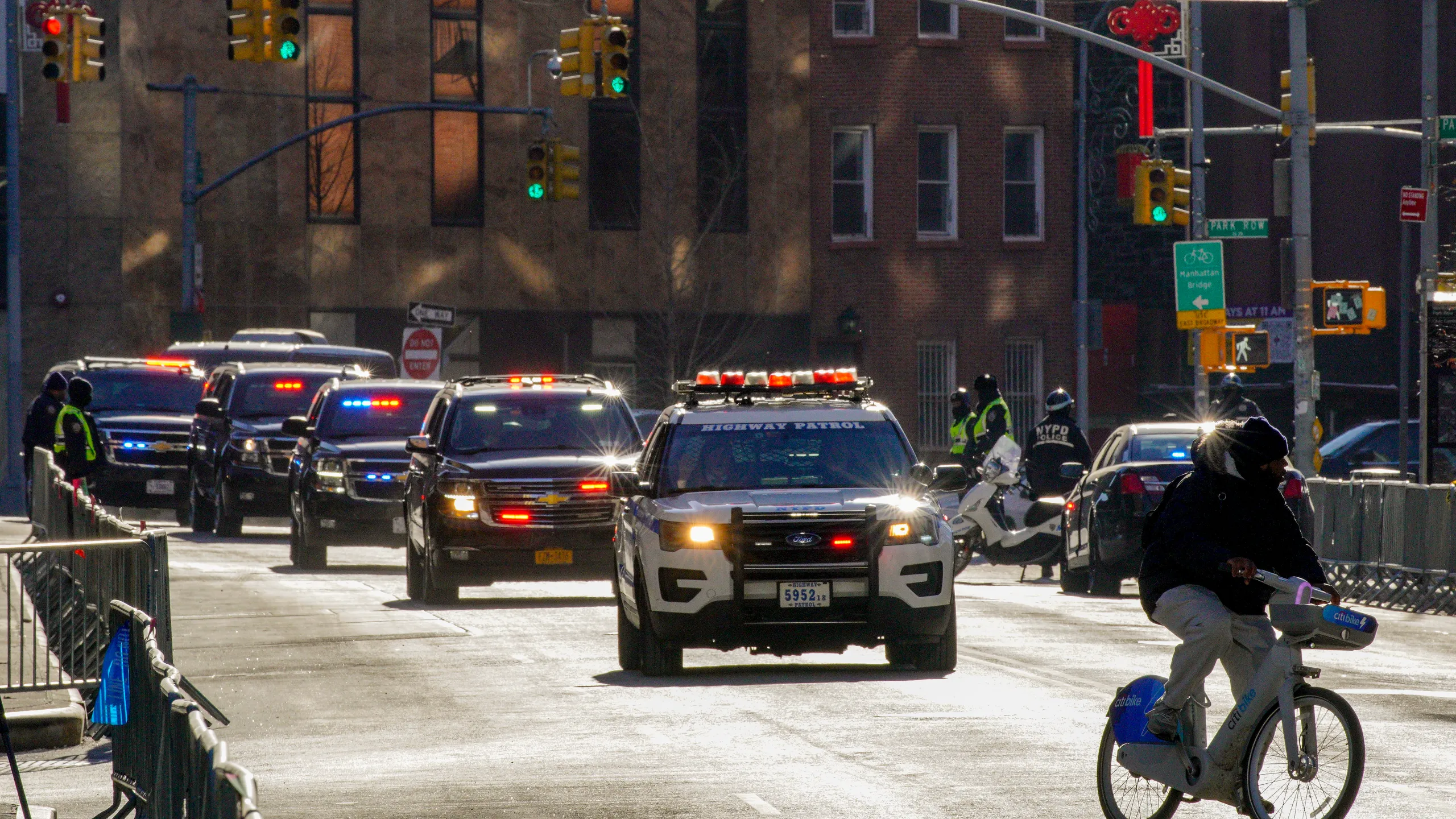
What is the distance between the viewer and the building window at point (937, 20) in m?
48.3

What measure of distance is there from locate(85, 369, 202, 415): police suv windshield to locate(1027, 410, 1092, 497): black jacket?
12.2 metres

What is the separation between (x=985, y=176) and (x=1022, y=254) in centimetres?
178

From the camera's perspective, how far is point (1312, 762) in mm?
8680

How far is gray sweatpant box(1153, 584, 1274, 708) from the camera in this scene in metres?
8.77

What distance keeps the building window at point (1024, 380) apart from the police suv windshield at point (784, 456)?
3443cm

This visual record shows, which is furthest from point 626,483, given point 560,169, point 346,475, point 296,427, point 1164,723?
point 560,169

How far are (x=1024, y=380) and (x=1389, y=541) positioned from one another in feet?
88.4

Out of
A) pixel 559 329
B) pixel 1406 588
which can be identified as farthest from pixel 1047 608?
pixel 559 329

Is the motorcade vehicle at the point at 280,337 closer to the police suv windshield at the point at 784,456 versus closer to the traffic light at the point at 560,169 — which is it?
the traffic light at the point at 560,169

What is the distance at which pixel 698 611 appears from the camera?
14.0m

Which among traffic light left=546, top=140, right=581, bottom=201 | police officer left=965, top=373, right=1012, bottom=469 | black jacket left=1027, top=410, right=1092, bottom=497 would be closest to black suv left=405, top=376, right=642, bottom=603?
black jacket left=1027, top=410, right=1092, bottom=497

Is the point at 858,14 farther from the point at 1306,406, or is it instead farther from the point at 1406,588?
the point at 1406,588

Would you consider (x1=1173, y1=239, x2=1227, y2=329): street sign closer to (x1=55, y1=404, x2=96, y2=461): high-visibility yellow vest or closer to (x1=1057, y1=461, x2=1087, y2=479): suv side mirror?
(x1=1057, y1=461, x2=1087, y2=479): suv side mirror

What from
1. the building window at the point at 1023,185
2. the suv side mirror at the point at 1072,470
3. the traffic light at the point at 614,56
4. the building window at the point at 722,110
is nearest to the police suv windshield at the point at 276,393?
the traffic light at the point at 614,56
